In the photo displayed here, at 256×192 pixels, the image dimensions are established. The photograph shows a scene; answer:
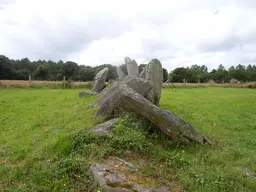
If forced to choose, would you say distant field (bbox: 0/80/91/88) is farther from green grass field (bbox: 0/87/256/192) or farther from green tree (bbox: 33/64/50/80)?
green tree (bbox: 33/64/50/80)

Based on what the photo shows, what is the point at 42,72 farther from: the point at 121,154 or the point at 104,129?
the point at 121,154

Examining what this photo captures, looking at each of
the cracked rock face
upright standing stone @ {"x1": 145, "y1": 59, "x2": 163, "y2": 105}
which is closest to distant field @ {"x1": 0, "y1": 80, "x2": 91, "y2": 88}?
upright standing stone @ {"x1": 145, "y1": 59, "x2": 163, "y2": 105}

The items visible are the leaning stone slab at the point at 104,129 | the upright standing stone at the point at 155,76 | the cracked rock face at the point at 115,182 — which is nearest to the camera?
the cracked rock face at the point at 115,182

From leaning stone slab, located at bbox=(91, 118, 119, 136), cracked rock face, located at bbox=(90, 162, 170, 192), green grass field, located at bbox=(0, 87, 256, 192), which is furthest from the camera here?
leaning stone slab, located at bbox=(91, 118, 119, 136)

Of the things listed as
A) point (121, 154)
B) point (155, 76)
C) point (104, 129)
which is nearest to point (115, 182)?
point (121, 154)

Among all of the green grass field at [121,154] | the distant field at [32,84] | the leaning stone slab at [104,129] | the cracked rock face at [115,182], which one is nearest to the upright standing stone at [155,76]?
the green grass field at [121,154]

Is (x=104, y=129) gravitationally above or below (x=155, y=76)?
below

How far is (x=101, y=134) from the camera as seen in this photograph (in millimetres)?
5480

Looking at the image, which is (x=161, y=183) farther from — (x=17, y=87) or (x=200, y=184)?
(x=17, y=87)

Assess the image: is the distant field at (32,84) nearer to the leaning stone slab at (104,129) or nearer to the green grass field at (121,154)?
the green grass field at (121,154)

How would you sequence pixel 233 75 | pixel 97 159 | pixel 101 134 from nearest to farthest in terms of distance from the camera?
pixel 97 159
pixel 101 134
pixel 233 75

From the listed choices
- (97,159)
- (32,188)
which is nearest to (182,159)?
(97,159)

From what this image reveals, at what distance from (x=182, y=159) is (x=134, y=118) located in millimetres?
2144

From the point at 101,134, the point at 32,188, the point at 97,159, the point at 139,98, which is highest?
the point at 139,98
